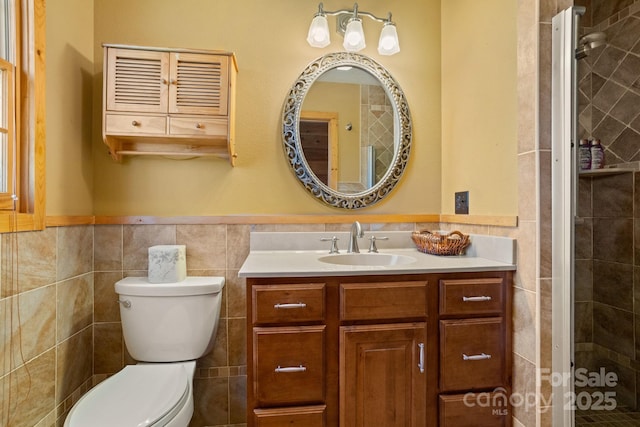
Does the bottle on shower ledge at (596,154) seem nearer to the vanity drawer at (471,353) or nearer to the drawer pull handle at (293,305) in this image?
the vanity drawer at (471,353)

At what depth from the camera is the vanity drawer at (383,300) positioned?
1253 millimetres

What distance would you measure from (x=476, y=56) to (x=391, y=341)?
141cm

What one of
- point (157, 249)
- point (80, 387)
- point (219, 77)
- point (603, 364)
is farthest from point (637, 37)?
point (80, 387)

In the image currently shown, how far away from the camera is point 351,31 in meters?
1.70

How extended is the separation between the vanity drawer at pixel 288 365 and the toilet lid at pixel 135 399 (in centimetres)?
31

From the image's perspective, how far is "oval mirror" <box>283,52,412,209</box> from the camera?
1.80 m

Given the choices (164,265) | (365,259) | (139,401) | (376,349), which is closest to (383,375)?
(376,349)

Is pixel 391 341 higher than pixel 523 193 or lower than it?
lower

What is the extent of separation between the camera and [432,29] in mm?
1937

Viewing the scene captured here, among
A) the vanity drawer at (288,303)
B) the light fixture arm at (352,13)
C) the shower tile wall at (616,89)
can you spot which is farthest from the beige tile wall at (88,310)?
the light fixture arm at (352,13)

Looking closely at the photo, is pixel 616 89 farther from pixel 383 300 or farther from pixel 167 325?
pixel 167 325

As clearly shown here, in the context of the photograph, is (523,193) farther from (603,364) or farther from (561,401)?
(603,364)

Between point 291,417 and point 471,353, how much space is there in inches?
29.3

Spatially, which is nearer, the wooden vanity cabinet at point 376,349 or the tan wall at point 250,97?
the wooden vanity cabinet at point 376,349
